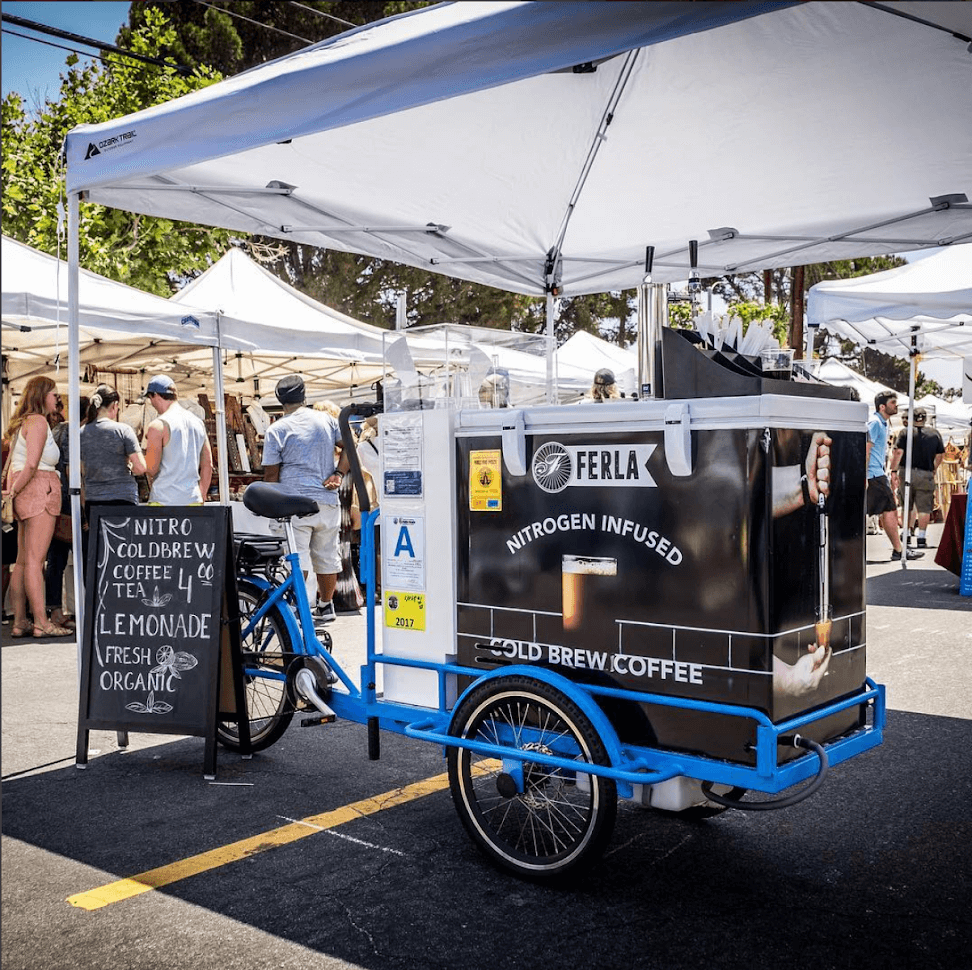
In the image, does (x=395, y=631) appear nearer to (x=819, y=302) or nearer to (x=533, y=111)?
(x=533, y=111)

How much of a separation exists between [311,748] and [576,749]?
1.98 metres

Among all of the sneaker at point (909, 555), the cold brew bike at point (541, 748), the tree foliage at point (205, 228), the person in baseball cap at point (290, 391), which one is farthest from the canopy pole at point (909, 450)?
the cold brew bike at point (541, 748)

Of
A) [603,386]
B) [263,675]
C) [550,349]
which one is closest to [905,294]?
[603,386]

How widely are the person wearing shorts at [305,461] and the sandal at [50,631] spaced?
1951 mm

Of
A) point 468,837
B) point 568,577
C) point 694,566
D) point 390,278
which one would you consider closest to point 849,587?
point 694,566

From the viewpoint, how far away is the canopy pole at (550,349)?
4.35 m

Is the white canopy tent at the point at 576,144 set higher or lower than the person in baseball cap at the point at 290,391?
higher

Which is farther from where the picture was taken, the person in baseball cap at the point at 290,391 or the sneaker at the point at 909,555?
the sneaker at the point at 909,555

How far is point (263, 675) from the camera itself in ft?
15.1

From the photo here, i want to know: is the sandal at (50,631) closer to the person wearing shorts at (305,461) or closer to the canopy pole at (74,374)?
the person wearing shorts at (305,461)

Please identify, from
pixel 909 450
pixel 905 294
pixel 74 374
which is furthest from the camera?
pixel 909 450

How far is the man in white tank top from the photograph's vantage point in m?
7.57

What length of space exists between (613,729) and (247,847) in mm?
1419

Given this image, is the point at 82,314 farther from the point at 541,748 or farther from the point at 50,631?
the point at 541,748
